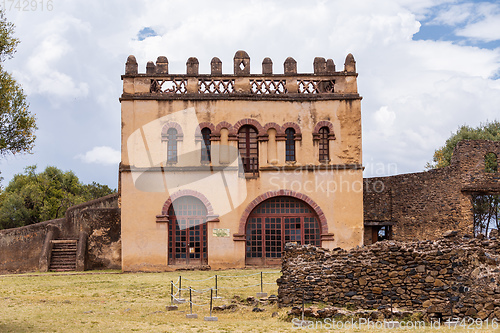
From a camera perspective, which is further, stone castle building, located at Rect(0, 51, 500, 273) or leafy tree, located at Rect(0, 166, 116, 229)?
leafy tree, located at Rect(0, 166, 116, 229)

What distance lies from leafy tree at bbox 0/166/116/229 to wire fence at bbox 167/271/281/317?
3027 cm

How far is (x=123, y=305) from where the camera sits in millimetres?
17219

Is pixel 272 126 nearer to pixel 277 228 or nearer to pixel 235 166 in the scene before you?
pixel 235 166

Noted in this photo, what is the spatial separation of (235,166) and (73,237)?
9369 mm

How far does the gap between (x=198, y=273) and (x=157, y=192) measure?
4.38m

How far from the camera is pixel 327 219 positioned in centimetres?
2692

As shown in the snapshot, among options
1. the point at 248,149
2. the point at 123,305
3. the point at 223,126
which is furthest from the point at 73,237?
the point at 123,305

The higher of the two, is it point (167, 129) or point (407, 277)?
point (167, 129)

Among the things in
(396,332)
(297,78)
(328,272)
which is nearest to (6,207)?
(297,78)

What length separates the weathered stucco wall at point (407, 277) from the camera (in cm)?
Result: 1312

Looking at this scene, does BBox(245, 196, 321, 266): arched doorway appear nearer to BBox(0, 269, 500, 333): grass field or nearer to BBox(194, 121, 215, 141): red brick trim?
BBox(0, 269, 500, 333): grass field

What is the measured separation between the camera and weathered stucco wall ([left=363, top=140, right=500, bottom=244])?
1145 inches

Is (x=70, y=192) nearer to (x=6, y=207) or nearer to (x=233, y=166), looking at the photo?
(x=6, y=207)

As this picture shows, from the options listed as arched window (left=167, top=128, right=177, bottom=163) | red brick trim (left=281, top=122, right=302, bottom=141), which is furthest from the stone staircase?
red brick trim (left=281, top=122, right=302, bottom=141)
